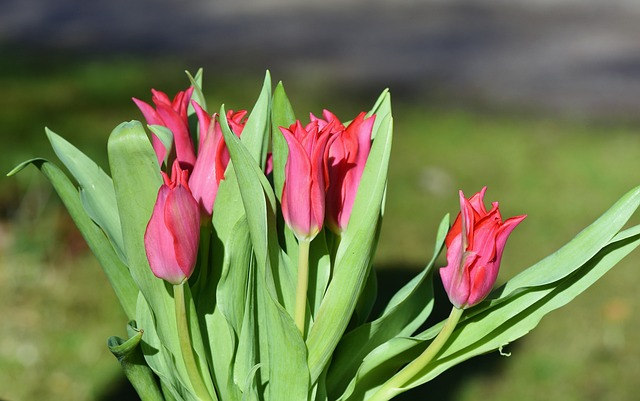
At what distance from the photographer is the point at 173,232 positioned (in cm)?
94

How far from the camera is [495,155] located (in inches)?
151

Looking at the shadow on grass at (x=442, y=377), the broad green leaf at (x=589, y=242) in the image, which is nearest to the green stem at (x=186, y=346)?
the broad green leaf at (x=589, y=242)

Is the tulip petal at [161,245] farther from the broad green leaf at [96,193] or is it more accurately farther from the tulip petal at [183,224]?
the broad green leaf at [96,193]

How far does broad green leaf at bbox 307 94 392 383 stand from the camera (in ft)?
3.32

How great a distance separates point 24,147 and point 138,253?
268 centimetres

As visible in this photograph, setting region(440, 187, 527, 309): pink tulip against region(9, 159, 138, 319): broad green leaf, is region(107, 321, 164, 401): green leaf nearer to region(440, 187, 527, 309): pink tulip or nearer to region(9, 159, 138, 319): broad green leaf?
region(9, 159, 138, 319): broad green leaf

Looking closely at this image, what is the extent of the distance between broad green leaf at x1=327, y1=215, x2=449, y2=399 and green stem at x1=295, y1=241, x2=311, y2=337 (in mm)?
94

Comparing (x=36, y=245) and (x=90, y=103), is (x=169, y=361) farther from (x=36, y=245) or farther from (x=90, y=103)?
(x=90, y=103)

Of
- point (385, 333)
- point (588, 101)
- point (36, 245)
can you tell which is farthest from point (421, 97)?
point (385, 333)

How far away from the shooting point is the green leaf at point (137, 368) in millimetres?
1029

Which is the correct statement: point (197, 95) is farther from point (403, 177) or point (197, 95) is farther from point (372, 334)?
point (403, 177)

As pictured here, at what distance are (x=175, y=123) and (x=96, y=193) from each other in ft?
0.41

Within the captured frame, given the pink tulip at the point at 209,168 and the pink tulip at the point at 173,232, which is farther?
the pink tulip at the point at 209,168

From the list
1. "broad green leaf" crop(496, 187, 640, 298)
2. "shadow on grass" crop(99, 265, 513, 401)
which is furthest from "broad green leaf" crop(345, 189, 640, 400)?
"shadow on grass" crop(99, 265, 513, 401)
